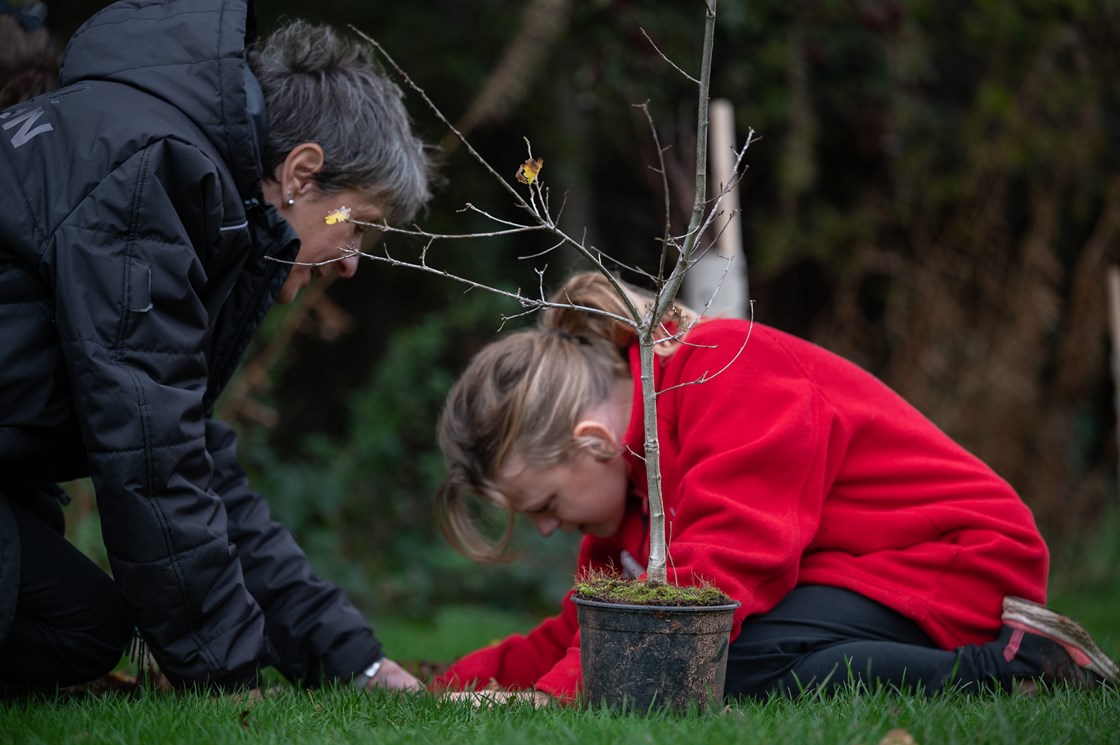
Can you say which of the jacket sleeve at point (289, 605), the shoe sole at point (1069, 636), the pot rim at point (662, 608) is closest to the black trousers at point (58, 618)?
the jacket sleeve at point (289, 605)

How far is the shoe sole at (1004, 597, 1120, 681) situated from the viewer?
276 centimetres

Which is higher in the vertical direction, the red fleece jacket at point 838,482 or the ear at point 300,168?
the ear at point 300,168

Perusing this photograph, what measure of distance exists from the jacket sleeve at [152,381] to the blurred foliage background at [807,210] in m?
3.01

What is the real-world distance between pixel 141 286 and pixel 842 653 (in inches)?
70.4

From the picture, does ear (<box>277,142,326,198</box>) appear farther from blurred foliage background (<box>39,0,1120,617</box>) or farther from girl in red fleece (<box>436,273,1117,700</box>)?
blurred foliage background (<box>39,0,1120,617</box>)

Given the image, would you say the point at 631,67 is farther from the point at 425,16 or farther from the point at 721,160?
the point at 425,16

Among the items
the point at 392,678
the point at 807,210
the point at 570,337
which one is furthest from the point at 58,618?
the point at 807,210

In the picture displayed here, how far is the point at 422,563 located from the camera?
249 inches

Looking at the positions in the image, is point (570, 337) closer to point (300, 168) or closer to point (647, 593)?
point (300, 168)

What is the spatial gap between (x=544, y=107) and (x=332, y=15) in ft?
4.91

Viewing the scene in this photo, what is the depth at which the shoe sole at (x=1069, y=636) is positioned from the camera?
276 cm

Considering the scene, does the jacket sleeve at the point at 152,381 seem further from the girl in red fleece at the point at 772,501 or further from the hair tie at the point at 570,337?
the hair tie at the point at 570,337

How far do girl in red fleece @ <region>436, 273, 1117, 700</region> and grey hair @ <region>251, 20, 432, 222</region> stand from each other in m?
0.55

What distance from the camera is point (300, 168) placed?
296cm
